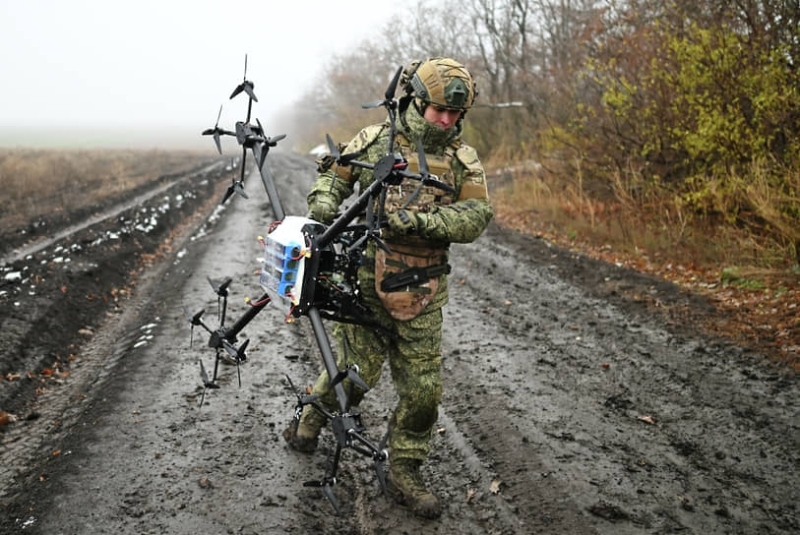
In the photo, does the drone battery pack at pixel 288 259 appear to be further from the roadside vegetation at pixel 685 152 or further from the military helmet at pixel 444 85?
the roadside vegetation at pixel 685 152

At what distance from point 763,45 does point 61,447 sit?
8.53m

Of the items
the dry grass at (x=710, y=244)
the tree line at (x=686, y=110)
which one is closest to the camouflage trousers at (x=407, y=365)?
the dry grass at (x=710, y=244)

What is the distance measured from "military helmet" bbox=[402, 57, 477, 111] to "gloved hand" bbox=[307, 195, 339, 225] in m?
0.70

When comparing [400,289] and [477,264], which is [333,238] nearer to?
[400,289]

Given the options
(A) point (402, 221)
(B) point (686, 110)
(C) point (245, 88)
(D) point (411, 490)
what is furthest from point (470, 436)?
(B) point (686, 110)

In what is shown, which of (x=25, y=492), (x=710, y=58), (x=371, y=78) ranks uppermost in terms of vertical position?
(x=371, y=78)

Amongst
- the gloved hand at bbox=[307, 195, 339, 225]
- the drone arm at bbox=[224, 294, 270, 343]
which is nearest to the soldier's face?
the gloved hand at bbox=[307, 195, 339, 225]

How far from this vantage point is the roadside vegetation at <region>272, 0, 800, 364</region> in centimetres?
743

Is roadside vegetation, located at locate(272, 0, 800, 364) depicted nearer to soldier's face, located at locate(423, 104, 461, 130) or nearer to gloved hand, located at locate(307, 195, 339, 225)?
soldier's face, located at locate(423, 104, 461, 130)

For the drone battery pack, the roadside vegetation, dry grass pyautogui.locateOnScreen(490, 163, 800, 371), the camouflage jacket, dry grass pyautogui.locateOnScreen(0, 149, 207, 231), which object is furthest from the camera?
dry grass pyautogui.locateOnScreen(0, 149, 207, 231)

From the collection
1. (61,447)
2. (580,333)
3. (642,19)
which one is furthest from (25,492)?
(642,19)

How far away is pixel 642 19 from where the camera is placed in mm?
10422

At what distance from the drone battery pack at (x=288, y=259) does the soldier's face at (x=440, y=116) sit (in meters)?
0.82

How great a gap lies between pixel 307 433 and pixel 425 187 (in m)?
1.70
